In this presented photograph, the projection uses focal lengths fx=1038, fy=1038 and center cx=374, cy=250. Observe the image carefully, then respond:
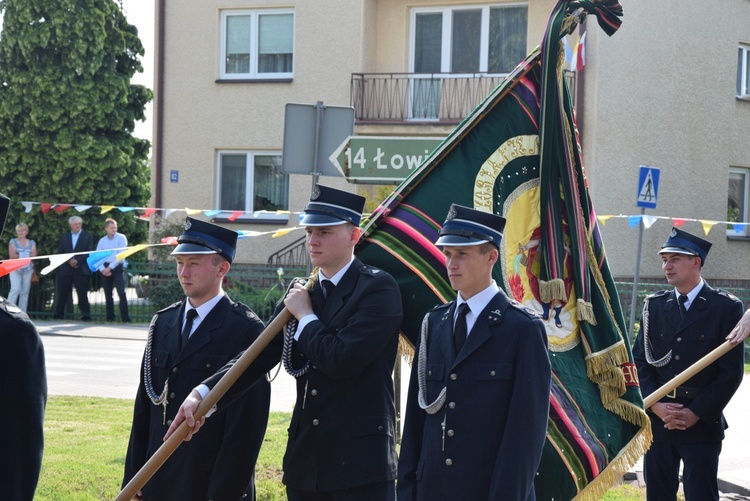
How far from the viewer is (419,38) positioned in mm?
23047

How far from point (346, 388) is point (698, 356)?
3010mm

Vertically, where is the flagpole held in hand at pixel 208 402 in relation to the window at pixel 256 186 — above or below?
below

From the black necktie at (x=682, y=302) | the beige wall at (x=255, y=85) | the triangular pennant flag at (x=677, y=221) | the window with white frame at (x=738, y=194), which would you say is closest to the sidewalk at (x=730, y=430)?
the black necktie at (x=682, y=302)

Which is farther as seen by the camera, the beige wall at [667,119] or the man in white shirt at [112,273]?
the beige wall at [667,119]

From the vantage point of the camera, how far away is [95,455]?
7988 mm

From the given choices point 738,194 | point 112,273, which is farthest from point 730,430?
point 738,194

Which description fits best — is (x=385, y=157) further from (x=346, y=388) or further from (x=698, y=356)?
(x=346, y=388)

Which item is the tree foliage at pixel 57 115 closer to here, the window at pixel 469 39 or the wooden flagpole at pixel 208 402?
the window at pixel 469 39

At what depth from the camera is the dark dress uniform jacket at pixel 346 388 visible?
14.4ft

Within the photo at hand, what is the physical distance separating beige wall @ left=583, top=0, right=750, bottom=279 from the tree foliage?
36.0 feet

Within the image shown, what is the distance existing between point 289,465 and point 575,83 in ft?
59.3

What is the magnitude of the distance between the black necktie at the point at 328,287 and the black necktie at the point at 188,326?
25.2 inches

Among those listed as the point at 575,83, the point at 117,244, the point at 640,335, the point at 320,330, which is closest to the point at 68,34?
the point at 117,244

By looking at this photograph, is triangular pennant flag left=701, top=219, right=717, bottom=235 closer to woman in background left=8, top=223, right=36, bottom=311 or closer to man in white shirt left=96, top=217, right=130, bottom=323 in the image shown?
man in white shirt left=96, top=217, right=130, bottom=323
